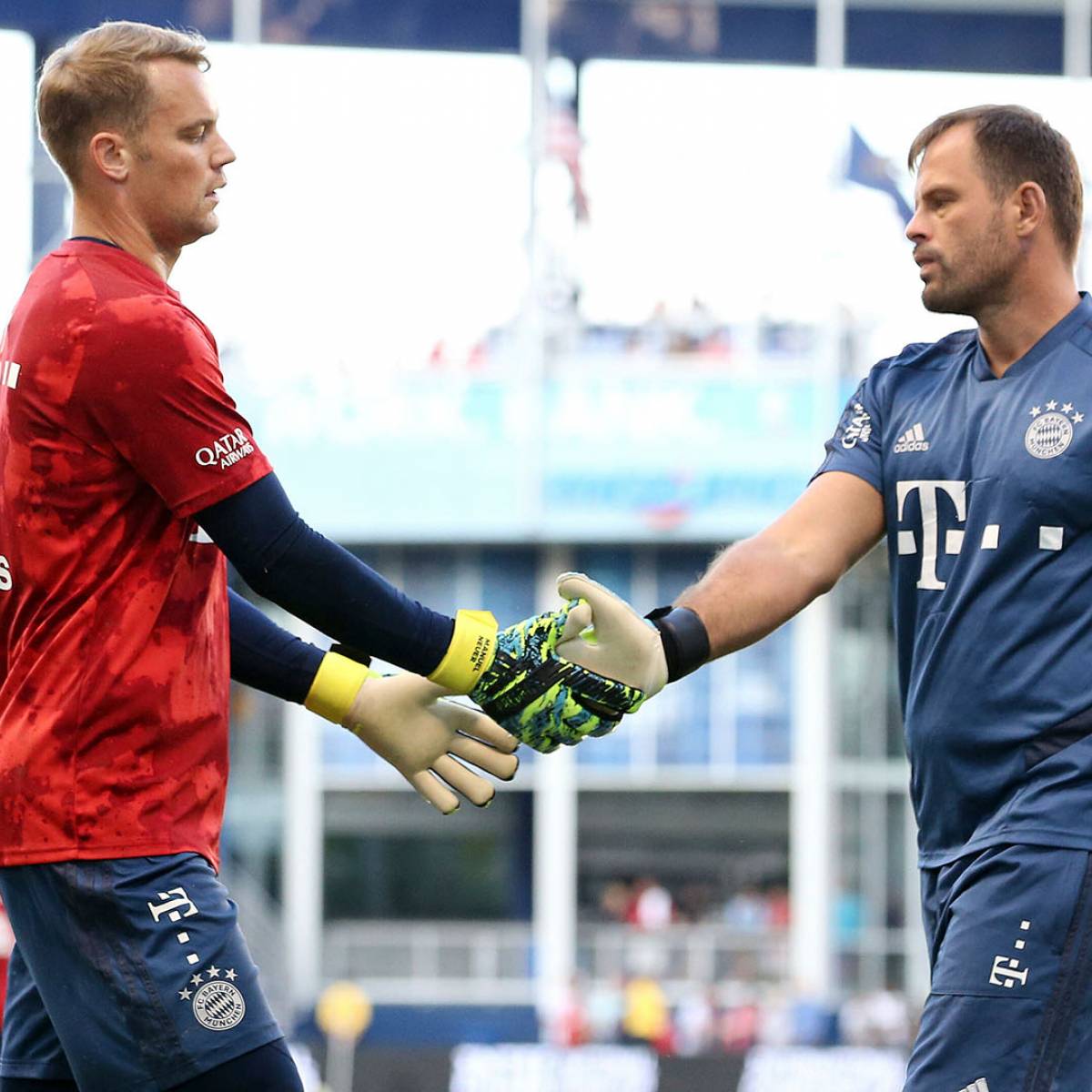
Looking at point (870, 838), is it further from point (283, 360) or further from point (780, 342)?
point (283, 360)

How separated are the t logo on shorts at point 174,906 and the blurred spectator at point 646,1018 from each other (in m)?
16.2

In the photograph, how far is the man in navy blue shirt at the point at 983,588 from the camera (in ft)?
12.6

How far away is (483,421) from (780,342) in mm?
3156

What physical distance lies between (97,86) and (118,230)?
252 mm

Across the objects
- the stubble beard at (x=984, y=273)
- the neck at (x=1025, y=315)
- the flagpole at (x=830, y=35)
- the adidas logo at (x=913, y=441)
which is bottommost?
the adidas logo at (x=913, y=441)

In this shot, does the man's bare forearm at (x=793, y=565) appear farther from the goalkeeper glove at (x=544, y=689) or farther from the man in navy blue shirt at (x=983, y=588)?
the goalkeeper glove at (x=544, y=689)

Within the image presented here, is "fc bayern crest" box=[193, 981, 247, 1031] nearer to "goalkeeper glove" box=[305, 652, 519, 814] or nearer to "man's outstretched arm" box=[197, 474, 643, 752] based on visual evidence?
"man's outstretched arm" box=[197, 474, 643, 752]

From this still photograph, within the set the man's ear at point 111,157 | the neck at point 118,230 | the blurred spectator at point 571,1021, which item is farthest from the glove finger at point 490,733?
the blurred spectator at point 571,1021

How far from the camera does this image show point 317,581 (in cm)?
379

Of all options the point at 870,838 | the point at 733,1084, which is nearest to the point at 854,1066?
the point at 733,1084

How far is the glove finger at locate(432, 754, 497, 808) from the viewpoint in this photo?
4250 millimetres

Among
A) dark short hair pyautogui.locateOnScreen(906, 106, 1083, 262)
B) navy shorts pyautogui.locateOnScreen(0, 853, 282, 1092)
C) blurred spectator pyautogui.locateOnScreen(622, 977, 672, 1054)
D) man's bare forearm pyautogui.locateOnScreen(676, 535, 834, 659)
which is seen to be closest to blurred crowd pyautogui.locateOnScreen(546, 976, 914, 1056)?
blurred spectator pyautogui.locateOnScreen(622, 977, 672, 1054)

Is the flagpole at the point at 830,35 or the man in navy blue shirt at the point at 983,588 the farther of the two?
the flagpole at the point at 830,35

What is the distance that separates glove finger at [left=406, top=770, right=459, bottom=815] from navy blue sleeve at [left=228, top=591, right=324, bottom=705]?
289mm
